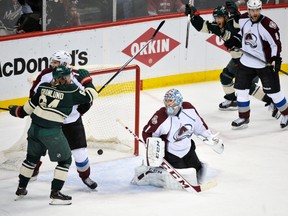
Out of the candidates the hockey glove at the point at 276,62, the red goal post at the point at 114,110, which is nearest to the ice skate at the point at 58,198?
the red goal post at the point at 114,110

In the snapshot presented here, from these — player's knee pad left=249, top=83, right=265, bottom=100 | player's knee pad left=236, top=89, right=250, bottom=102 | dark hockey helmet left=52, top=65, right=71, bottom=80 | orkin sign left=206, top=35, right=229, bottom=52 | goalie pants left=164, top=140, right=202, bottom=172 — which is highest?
dark hockey helmet left=52, top=65, right=71, bottom=80

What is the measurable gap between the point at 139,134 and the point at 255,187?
1.60 meters

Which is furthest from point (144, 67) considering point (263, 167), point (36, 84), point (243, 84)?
point (36, 84)

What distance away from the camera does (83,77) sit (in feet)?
25.8

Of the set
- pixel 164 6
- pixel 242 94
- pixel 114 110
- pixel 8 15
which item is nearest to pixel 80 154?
pixel 114 110

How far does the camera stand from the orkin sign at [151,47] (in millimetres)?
10781

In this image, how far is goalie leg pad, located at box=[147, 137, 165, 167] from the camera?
25.7 ft

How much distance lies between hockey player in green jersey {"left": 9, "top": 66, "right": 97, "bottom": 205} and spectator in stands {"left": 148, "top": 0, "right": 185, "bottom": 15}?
337cm

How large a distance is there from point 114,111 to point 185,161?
100 centimetres

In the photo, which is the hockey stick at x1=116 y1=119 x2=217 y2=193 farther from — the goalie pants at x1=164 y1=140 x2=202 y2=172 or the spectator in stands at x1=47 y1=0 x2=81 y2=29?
the spectator in stands at x1=47 y1=0 x2=81 y2=29

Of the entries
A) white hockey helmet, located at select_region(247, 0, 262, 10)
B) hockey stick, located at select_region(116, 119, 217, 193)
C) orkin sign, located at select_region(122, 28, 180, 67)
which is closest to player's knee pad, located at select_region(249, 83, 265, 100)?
white hockey helmet, located at select_region(247, 0, 262, 10)

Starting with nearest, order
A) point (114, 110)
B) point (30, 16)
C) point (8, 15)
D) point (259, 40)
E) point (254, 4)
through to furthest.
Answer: point (114, 110) → point (254, 4) → point (259, 40) → point (8, 15) → point (30, 16)

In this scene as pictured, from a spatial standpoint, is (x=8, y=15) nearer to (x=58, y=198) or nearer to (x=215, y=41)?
(x=215, y=41)

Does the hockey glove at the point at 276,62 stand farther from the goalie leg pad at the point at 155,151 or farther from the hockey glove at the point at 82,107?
the hockey glove at the point at 82,107
